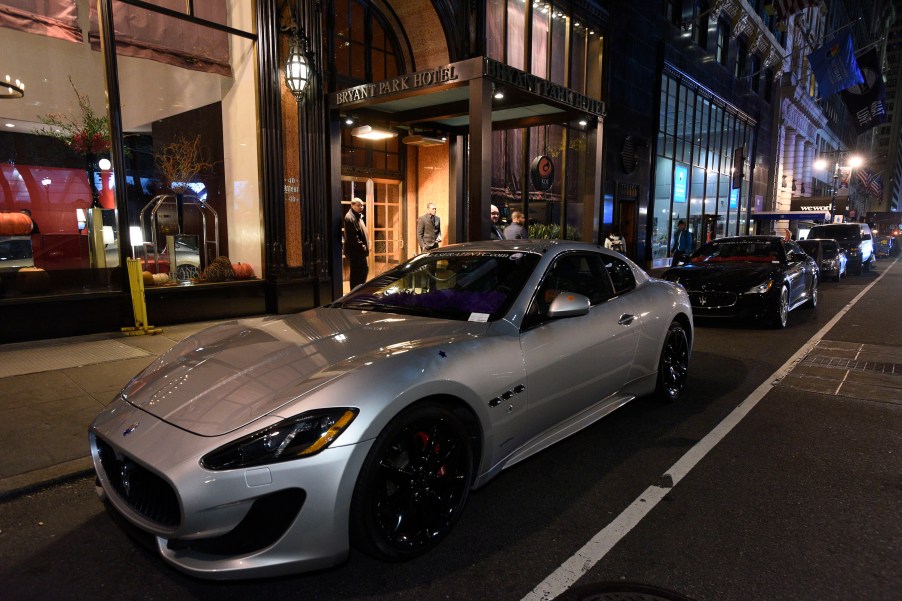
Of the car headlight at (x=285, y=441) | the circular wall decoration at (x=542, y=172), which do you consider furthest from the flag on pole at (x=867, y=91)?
the car headlight at (x=285, y=441)

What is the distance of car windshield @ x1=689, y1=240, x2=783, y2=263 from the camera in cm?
968

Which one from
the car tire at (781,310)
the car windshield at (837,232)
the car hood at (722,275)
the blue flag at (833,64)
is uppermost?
the blue flag at (833,64)

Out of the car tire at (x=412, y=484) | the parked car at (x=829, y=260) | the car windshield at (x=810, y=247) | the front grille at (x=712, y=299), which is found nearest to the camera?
the car tire at (x=412, y=484)

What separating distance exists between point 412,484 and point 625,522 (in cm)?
126

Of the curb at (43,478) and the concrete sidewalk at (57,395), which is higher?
the concrete sidewalk at (57,395)

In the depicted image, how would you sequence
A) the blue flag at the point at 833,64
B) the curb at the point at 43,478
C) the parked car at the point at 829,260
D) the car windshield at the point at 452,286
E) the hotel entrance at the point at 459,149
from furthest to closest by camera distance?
the blue flag at the point at 833,64 → the parked car at the point at 829,260 → the hotel entrance at the point at 459,149 → the car windshield at the point at 452,286 → the curb at the point at 43,478

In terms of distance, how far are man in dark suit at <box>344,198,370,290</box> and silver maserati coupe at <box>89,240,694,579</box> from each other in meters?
5.50

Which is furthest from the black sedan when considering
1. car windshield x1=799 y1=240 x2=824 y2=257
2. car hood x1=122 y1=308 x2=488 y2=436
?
car hood x1=122 y1=308 x2=488 y2=436

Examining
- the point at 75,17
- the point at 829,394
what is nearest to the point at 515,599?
the point at 829,394

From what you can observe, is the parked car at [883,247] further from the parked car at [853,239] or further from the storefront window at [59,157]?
the storefront window at [59,157]

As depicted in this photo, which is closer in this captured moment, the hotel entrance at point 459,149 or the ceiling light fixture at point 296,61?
the hotel entrance at point 459,149

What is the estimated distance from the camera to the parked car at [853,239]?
1986cm

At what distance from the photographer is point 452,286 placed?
3838mm

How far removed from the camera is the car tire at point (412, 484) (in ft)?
7.76
